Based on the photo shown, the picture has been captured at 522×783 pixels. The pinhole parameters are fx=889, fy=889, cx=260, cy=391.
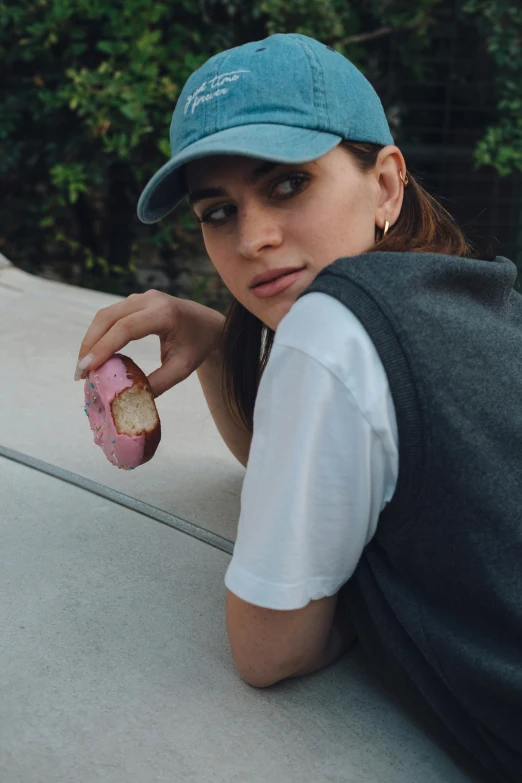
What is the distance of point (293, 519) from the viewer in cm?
119

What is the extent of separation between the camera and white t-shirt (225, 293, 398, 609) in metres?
1.14

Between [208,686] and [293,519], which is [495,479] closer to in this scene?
[293,519]

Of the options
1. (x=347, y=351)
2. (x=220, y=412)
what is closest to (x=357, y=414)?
(x=347, y=351)

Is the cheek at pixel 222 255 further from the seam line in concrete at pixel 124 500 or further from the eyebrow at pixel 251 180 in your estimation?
the seam line in concrete at pixel 124 500

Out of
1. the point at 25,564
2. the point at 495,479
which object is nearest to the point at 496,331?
the point at 495,479

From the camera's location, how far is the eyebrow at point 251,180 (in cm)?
138

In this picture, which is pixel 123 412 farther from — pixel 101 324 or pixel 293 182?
pixel 293 182

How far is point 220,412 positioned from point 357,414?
98cm

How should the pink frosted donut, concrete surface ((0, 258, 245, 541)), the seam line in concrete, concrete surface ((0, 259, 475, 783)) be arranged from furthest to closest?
concrete surface ((0, 258, 245, 541)), the seam line in concrete, the pink frosted donut, concrete surface ((0, 259, 475, 783))

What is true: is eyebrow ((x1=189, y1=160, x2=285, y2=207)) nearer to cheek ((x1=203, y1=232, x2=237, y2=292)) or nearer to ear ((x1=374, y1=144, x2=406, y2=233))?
cheek ((x1=203, y1=232, x2=237, y2=292))

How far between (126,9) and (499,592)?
3794mm

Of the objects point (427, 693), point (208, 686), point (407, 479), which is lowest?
point (208, 686)

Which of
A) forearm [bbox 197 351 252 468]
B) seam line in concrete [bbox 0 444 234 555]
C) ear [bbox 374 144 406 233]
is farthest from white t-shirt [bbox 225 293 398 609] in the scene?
forearm [bbox 197 351 252 468]

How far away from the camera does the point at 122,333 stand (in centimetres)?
170
